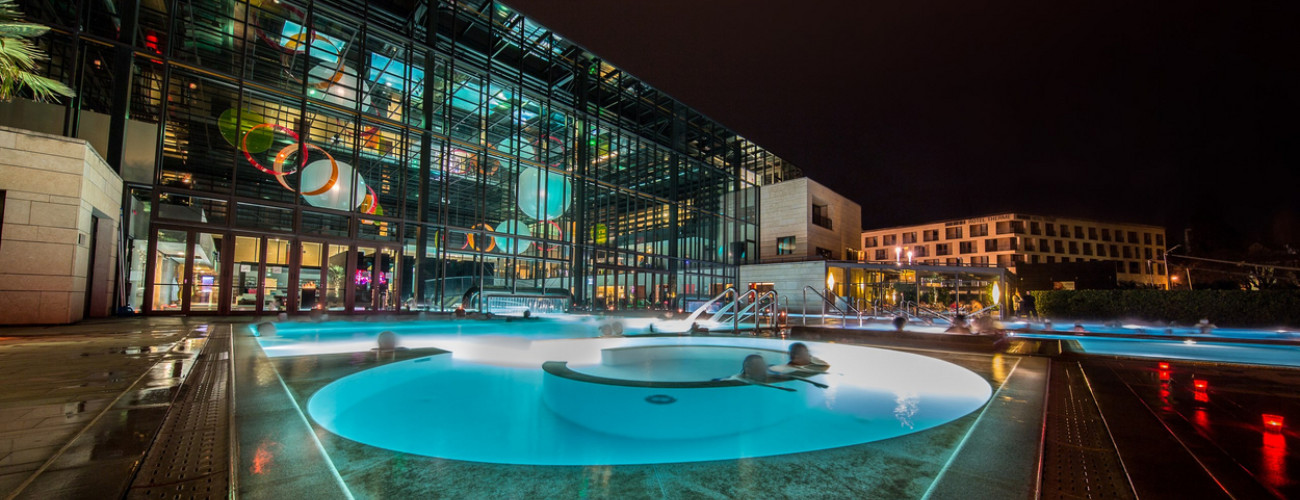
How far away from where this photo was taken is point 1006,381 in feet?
12.7

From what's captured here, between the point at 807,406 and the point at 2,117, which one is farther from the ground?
the point at 2,117

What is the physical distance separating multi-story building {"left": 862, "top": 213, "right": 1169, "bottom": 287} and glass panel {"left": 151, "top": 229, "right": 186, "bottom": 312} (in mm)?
58803

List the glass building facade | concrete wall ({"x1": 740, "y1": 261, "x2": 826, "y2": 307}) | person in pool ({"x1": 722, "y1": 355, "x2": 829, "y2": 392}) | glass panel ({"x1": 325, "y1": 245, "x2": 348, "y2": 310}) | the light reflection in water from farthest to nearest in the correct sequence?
concrete wall ({"x1": 740, "y1": 261, "x2": 826, "y2": 307}) < glass panel ({"x1": 325, "y1": 245, "x2": 348, "y2": 310}) < the glass building facade < person in pool ({"x1": 722, "y1": 355, "x2": 829, "y2": 392}) < the light reflection in water

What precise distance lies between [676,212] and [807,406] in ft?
62.6

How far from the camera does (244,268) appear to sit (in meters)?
11.9

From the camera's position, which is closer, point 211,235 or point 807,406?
point 807,406

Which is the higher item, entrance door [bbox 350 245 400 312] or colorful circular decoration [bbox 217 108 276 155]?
colorful circular decoration [bbox 217 108 276 155]

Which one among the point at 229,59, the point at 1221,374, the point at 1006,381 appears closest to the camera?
the point at 1006,381

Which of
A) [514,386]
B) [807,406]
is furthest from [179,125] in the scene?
[807,406]

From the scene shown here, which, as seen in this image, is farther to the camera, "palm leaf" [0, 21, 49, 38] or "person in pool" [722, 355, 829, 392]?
"palm leaf" [0, 21, 49, 38]

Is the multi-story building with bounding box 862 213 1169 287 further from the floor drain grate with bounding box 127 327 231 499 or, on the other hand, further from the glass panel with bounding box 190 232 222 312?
the floor drain grate with bounding box 127 327 231 499

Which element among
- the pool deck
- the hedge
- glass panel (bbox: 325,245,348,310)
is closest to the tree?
the pool deck

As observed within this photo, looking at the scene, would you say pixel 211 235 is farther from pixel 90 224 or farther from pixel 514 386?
pixel 514 386

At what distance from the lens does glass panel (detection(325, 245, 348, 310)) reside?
14000 mm
